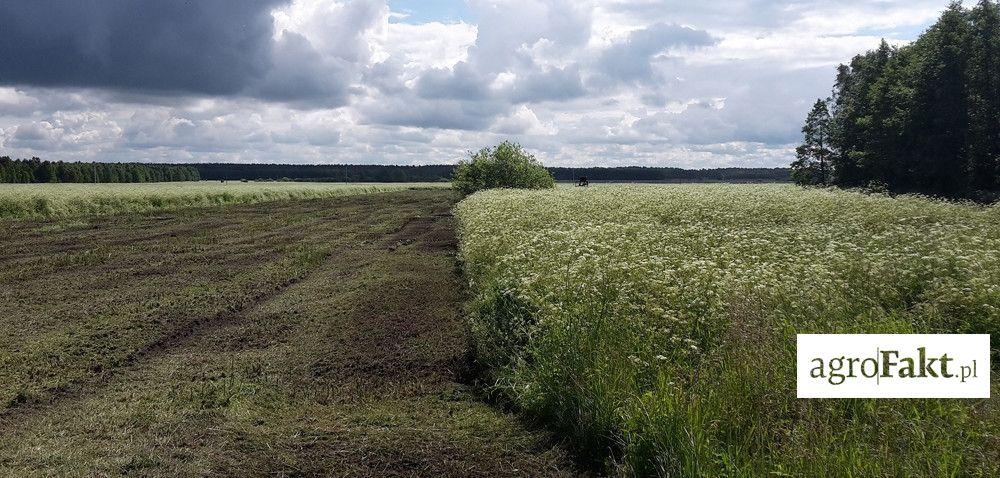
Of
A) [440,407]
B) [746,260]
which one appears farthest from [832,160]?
[440,407]

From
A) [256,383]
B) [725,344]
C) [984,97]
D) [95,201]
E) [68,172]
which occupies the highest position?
[984,97]

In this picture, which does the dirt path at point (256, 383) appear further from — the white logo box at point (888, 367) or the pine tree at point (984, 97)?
the pine tree at point (984, 97)

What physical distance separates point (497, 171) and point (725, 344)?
59.2m

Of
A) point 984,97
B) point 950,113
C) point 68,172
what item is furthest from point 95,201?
point 68,172

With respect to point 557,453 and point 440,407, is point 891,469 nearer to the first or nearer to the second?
point 557,453

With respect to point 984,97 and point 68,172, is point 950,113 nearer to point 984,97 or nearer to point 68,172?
point 984,97

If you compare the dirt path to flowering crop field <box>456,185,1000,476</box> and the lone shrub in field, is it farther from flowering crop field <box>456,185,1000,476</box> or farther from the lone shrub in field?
the lone shrub in field

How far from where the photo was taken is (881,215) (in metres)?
20.1

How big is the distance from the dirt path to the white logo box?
216 cm

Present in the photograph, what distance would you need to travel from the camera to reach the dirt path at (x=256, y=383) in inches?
237

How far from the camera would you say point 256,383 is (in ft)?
26.6

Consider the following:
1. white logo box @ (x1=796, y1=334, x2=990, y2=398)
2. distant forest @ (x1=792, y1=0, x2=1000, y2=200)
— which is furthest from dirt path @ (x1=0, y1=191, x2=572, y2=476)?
distant forest @ (x1=792, y1=0, x2=1000, y2=200)

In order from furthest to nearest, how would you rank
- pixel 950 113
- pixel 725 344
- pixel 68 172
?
pixel 68 172
pixel 950 113
pixel 725 344

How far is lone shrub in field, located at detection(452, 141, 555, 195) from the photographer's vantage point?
65062 millimetres
